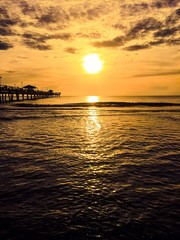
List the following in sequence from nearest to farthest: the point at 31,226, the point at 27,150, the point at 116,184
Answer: the point at 31,226
the point at 116,184
the point at 27,150

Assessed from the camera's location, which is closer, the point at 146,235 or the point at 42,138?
the point at 146,235

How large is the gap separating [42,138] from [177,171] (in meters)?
10.7

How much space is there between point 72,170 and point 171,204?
4.47m

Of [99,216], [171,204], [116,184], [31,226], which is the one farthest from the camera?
[116,184]

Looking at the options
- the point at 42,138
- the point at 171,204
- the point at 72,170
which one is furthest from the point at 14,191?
the point at 42,138

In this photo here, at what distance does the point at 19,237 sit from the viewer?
5125 millimetres

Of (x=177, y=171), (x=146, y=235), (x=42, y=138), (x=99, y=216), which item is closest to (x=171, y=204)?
(x=146, y=235)

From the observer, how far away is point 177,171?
31.2 feet

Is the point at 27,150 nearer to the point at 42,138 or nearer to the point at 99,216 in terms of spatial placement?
the point at 42,138

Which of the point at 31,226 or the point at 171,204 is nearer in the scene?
the point at 31,226

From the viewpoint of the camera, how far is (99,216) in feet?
19.5

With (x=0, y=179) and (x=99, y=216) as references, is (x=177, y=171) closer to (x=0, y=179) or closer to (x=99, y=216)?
(x=99, y=216)

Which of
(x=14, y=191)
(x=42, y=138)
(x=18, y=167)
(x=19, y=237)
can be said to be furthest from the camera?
(x=42, y=138)

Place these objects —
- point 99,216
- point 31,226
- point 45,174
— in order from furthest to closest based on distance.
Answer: point 45,174
point 99,216
point 31,226
